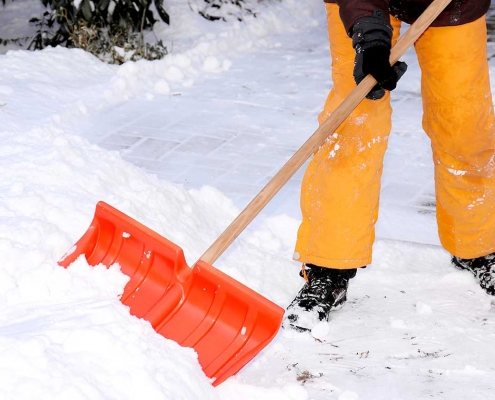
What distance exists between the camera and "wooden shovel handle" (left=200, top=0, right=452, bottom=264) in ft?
8.33

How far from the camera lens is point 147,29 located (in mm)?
6801

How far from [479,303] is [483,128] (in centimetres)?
62

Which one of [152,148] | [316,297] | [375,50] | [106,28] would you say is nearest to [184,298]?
[316,297]

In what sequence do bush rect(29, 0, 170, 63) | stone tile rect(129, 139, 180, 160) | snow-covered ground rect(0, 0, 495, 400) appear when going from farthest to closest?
bush rect(29, 0, 170, 63), stone tile rect(129, 139, 180, 160), snow-covered ground rect(0, 0, 495, 400)

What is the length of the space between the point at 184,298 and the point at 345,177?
2.20 feet

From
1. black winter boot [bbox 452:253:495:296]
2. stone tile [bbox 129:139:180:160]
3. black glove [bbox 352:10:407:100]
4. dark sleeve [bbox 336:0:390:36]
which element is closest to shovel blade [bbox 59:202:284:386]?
black glove [bbox 352:10:407:100]

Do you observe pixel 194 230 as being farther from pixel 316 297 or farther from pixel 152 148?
pixel 152 148

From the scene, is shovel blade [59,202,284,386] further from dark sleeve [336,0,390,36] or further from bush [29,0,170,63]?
Result: bush [29,0,170,63]

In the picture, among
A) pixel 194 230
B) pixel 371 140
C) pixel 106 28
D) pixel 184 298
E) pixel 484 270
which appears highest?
pixel 371 140

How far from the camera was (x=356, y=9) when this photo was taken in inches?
104

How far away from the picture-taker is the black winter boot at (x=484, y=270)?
309 centimetres

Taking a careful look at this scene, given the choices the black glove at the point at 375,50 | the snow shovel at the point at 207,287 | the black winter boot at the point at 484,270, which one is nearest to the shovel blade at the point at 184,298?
the snow shovel at the point at 207,287

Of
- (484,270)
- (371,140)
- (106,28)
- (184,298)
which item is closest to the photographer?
(184,298)

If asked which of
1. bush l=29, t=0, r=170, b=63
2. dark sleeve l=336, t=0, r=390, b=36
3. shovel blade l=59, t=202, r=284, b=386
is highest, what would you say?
dark sleeve l=336, t=0, r=390, b=36
